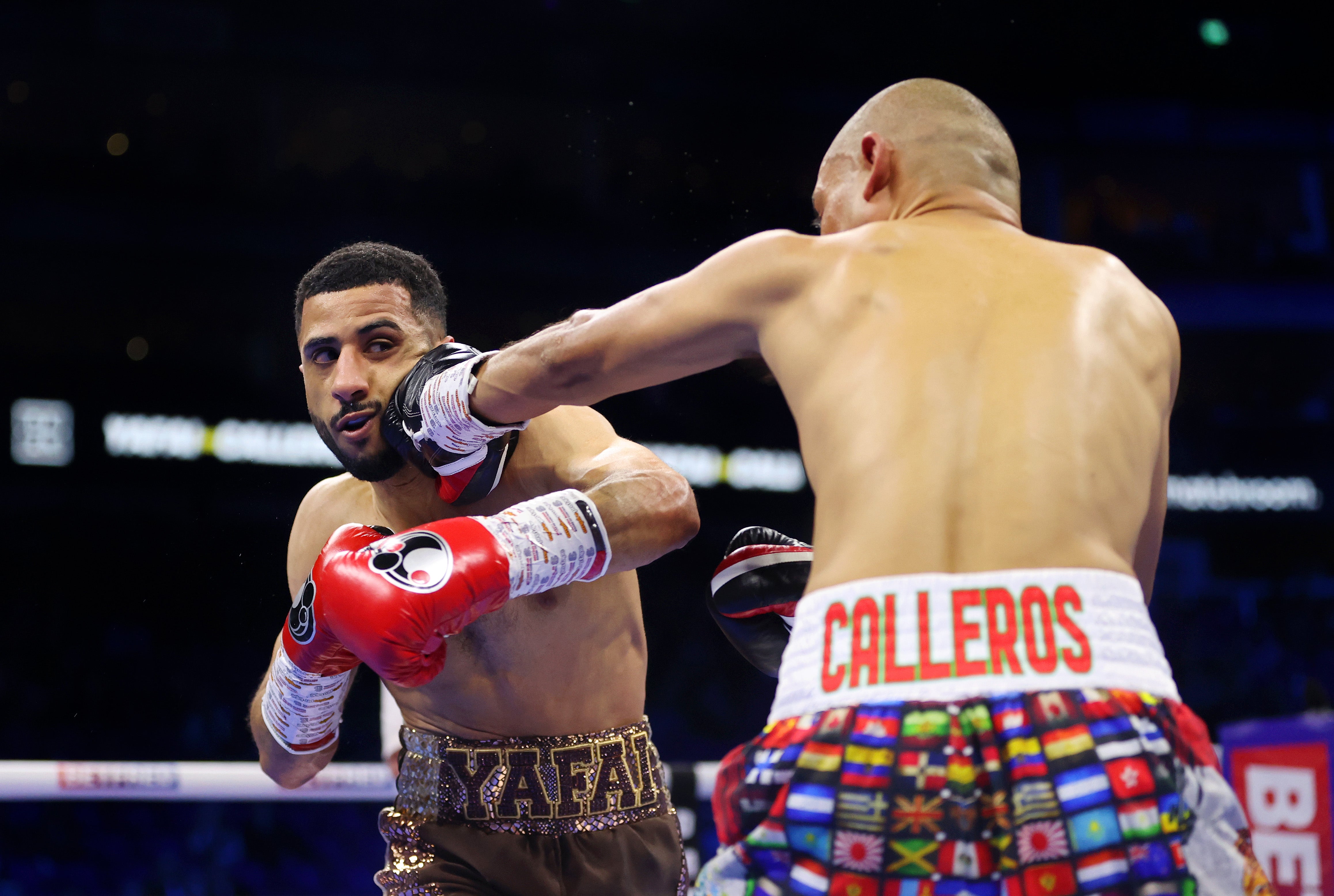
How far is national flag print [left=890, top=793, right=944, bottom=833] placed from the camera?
1.16 m

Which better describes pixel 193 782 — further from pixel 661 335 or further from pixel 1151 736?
pixel 1151 736

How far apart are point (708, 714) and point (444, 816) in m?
6.33

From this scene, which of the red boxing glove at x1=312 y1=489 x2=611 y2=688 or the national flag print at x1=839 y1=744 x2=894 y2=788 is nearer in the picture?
the national flag print at x1=839 y1=744 x2=894 y2=788

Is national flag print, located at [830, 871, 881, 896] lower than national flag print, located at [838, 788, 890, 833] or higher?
lower

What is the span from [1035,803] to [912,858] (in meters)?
0.13

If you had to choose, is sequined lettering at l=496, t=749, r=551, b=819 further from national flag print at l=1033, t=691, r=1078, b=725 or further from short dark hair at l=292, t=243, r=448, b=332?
national flag print at l=1033, t=691, r=1078, b=725

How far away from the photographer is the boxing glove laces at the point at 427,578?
5.41ft

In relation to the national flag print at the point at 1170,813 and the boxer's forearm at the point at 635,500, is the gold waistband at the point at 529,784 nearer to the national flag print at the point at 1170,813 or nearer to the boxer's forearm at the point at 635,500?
the boxer's forearm at the point at 635,500

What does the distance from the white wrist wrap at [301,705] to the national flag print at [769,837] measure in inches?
38.7

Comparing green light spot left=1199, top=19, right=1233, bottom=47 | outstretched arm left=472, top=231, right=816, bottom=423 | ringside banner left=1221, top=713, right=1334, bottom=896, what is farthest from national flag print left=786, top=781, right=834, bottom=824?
green light spot left=1199, top=19, right=1233, bottom=47

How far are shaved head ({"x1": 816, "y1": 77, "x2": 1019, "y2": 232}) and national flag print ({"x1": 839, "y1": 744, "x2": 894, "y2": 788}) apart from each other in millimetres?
752

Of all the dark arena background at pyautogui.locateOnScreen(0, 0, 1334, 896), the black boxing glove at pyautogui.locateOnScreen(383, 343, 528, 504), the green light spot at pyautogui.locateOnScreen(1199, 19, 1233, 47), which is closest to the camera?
the black boxing glove at pyautogui.locateOnScreen(383, 343, 528, 504)

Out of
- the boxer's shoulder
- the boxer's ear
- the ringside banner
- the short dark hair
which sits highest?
the short dark hair

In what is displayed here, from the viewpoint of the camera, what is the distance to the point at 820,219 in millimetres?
1746
